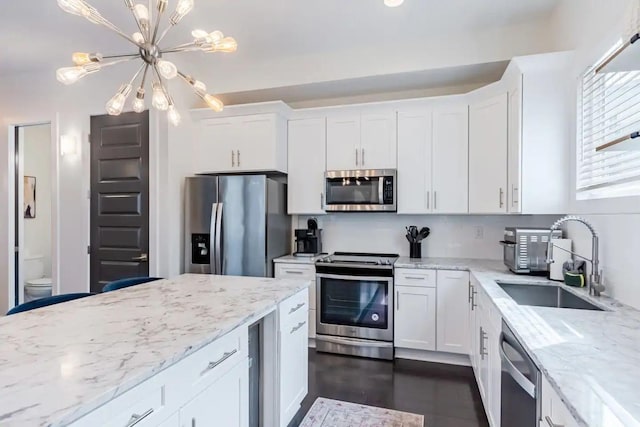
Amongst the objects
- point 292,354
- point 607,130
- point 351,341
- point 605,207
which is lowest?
point 351,341

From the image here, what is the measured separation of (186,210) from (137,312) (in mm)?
2164

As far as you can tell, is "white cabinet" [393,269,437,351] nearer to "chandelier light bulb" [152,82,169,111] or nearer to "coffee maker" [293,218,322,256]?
"coffee maker" [293,218,322,256]

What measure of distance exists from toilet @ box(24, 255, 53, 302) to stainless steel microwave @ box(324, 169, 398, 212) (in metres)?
3.69

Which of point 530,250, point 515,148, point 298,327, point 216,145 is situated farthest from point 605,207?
point 216,145

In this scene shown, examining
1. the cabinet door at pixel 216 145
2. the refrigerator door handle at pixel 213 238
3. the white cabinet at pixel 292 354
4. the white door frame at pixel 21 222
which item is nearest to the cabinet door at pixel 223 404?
the white cabinet at pixel 292 354

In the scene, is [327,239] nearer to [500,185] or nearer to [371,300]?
[371,300]

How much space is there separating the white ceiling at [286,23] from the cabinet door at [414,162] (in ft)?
2.42

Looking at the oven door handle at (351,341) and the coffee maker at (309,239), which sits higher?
the coffee maker at (309,239)

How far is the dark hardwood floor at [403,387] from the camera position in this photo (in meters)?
2.37

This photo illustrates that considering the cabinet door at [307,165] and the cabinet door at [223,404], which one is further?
the cabinet door at [307,165]

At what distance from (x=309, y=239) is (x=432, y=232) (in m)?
1.32

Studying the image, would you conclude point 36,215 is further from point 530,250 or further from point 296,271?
point 530,250

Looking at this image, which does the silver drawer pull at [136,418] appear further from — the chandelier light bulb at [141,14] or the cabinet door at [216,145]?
the cabinet door at [216,145]

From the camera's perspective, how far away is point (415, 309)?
3.12m
